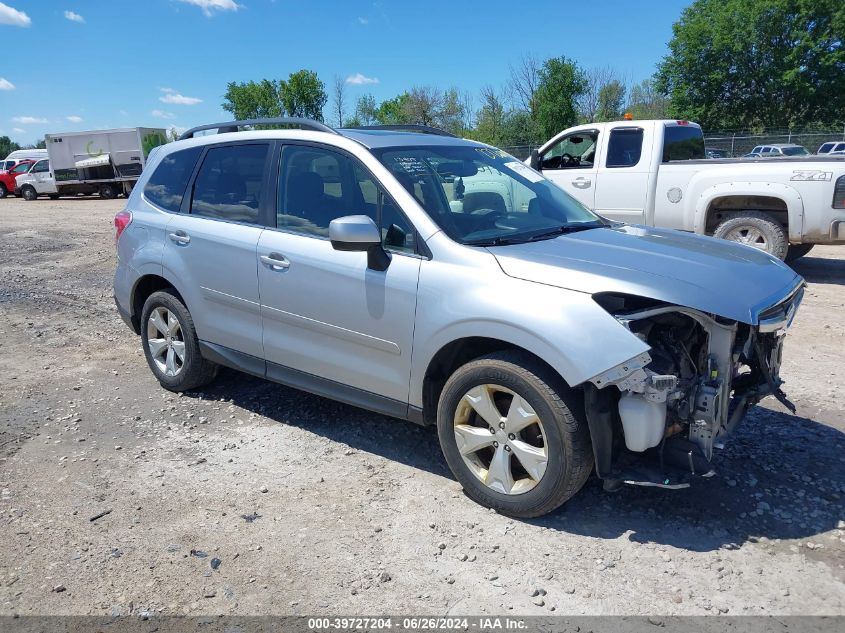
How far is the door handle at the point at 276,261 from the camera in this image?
413 centimetres

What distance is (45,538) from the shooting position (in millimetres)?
3400

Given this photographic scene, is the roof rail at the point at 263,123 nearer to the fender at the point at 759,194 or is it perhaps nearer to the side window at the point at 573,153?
the fender at the point at 759,194

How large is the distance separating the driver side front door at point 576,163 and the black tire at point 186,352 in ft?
20.9

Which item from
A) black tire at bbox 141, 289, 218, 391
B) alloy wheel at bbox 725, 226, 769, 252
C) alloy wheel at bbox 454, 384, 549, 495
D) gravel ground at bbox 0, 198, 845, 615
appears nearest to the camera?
gravel ground at bbox 0, 198, 845, 615

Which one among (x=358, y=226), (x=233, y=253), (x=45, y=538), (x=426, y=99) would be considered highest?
(x=426, y=99)

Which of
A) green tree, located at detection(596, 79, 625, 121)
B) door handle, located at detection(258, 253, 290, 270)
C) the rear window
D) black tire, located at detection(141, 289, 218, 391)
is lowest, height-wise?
black tire, located at detection(141, 289, 218, 391)

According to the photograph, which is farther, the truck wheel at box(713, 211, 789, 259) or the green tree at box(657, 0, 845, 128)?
the green tree at box(657, 0, 845, 128)

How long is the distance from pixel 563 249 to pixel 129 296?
11.9 feet

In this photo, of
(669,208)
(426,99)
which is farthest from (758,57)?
(669,208)

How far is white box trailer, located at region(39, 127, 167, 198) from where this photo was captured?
2828 centimetres

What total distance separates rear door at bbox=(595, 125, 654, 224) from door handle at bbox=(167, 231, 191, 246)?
21.6 feet

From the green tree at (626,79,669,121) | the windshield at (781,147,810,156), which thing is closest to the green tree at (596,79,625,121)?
the green tree at (626,79,669,121)

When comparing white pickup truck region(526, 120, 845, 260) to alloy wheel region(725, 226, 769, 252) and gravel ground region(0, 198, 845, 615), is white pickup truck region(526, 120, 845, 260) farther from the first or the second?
gravel ground region(0, 198, 845, 615)

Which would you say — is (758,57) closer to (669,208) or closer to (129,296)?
(669,208)
